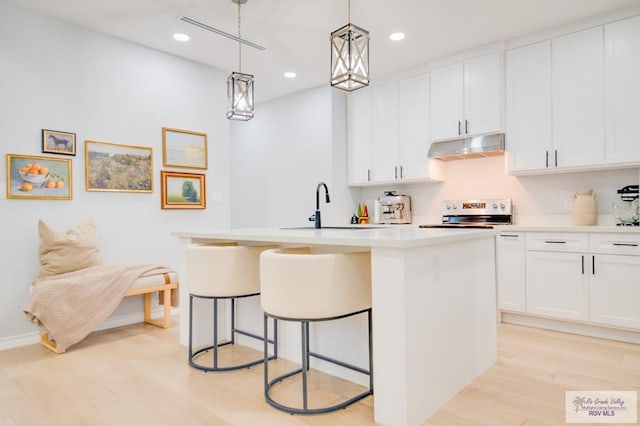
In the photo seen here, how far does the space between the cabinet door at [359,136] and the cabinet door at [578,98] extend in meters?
2.12

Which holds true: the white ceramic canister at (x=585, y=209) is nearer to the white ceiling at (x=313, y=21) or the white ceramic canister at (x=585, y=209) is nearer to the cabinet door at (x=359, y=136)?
the white ceiling at (x=313, y=21)

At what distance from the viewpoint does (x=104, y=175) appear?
3.68 m

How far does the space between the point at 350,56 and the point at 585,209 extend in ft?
8.84

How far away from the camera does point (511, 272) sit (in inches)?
144

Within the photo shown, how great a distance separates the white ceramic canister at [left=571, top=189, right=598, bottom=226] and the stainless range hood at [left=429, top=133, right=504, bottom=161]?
820 millimetres

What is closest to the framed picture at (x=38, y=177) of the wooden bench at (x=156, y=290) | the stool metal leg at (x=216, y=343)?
Answer: the wooden bench at (x=156, y=290)

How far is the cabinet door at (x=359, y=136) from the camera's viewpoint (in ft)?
16.8

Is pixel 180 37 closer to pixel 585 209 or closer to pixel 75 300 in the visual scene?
pixel 75 300

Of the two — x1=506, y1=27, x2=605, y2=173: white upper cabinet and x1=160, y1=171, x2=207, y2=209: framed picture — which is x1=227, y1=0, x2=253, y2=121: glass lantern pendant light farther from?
x1=506, y1=27, x2=605, y2=173: white upper cabinet

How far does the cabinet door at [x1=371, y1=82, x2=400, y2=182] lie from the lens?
4.84 meters

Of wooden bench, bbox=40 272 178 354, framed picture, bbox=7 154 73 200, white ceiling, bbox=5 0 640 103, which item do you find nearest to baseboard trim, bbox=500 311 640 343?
white ceiling, bbox=5 0 640 103

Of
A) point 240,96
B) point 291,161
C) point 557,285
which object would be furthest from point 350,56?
point 291,161

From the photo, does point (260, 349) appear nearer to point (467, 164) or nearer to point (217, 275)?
point (217, 275)

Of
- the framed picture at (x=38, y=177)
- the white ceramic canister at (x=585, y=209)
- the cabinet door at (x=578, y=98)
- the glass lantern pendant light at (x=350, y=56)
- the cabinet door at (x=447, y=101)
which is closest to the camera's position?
the glass lantern pendant light at (x=350, y=56)
